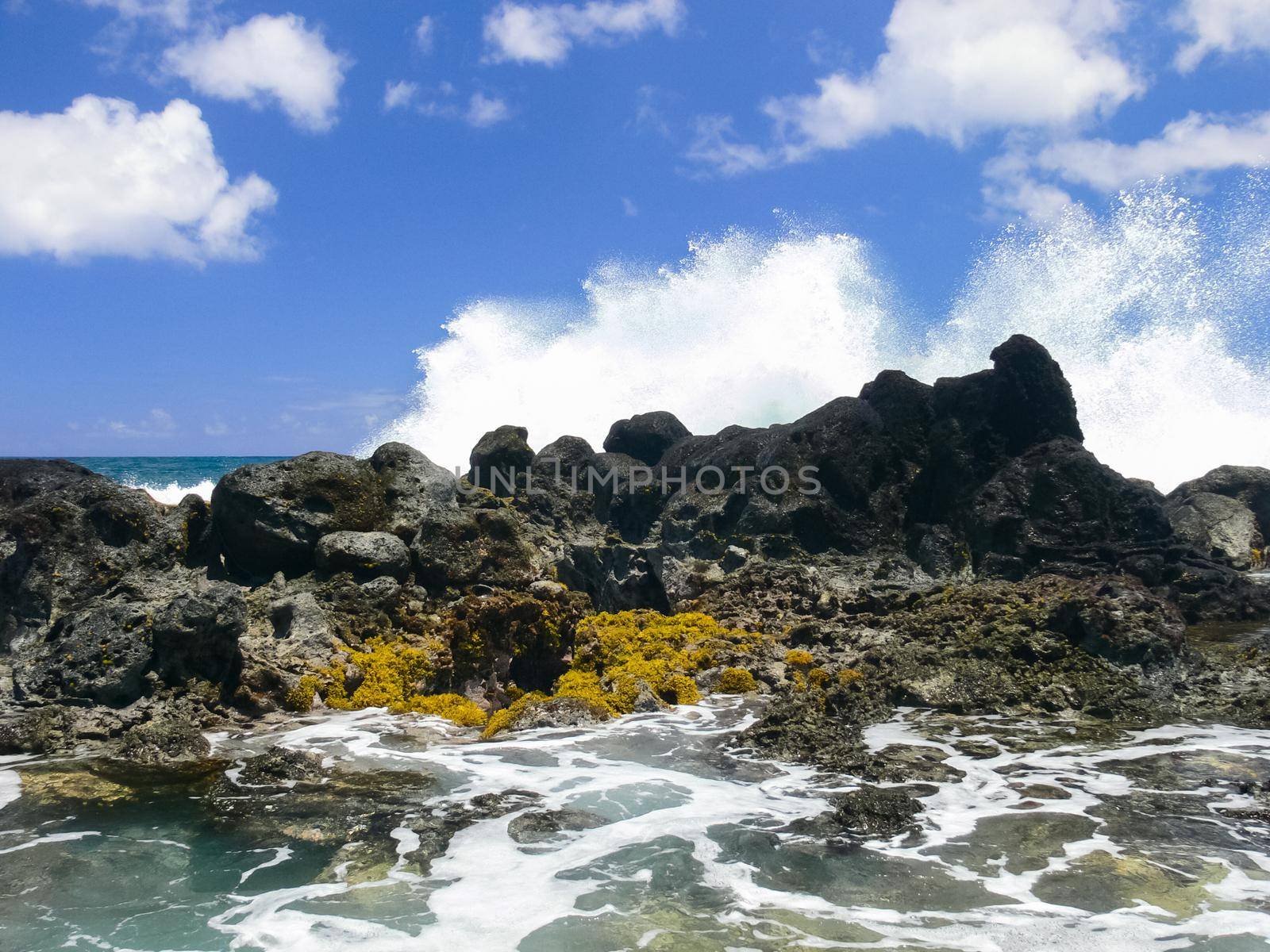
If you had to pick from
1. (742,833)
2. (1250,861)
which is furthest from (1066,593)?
(742,833)

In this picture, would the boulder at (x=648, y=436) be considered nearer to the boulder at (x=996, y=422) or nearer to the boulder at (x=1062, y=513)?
the boulder at (x=996, y=422)

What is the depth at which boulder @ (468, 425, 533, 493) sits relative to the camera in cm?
2745

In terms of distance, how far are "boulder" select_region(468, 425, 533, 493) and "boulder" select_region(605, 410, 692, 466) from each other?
14.3 ft

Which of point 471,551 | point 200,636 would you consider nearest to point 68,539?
point 200,636

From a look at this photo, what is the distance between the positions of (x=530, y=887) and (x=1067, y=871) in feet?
13.0

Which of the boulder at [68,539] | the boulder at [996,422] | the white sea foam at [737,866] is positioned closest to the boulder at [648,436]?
the boulder at [996,422]

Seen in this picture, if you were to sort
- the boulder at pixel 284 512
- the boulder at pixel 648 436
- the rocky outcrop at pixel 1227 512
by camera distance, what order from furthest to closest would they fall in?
the boulder at pixel 648 436 < the rocky outcrop at pixel 1227 512 < the boulder at pixel 284 512

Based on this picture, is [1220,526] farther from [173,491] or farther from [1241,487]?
[173,491]

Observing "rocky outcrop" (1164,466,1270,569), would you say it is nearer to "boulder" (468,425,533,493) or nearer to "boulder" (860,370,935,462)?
"boulder" (860,370,935,462)

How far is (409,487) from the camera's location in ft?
55.3

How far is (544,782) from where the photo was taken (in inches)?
344

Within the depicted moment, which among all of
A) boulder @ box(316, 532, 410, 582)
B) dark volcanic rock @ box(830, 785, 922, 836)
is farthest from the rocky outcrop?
boulder @ box(316, 532, 410, 582)

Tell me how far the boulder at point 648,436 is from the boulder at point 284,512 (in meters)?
15.4

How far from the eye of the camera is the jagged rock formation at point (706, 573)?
10867 millimetres
